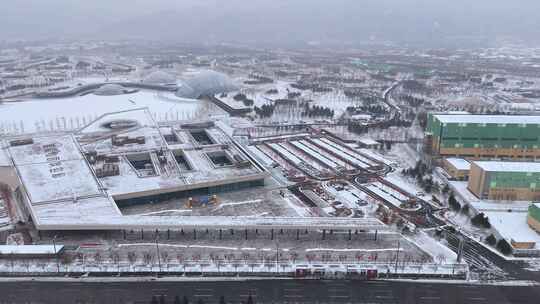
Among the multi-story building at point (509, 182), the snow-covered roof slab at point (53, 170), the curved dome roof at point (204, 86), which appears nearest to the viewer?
the snow-covered roof slab at point (53, 170)

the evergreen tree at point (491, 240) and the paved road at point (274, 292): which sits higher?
the evergreen tree at point (491, 240)

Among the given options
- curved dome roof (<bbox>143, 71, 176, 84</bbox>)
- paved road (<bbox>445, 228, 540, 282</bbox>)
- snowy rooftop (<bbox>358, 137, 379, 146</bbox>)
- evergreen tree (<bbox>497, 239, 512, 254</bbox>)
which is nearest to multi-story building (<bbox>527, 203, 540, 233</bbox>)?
evergreen tree (<bbox>497, 239, 512, 254</bbox>)

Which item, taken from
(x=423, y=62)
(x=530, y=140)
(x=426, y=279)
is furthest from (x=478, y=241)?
(x=423, y=62)

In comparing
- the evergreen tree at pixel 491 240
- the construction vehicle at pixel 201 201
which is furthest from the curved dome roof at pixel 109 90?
the evergreen tree at pixel 491 240

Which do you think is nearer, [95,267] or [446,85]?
[95,267]

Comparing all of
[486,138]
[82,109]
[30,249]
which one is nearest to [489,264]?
[486,138]

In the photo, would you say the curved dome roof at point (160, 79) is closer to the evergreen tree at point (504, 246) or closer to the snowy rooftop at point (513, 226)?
the snowy rooftop at point (513, 226)

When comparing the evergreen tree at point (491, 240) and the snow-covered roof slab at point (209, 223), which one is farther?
the evergreen tree at point (491, 240)

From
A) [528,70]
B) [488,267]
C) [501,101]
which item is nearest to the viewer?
[488,267]

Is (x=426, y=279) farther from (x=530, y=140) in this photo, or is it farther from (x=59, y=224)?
(x=530, y=140)
